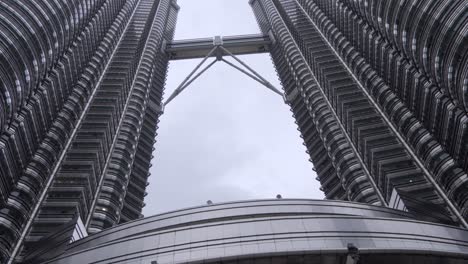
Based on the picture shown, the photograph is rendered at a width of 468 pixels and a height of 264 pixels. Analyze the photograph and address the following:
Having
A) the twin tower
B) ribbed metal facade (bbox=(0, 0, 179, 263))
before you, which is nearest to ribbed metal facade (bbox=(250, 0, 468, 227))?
the twin tower

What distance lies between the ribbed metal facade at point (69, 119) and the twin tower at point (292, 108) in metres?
0.22

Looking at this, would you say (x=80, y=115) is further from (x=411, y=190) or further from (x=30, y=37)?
(x=411, y=190)

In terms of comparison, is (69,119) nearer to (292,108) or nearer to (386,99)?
(386,99)

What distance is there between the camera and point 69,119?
75.2 metres

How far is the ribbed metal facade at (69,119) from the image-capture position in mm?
51562

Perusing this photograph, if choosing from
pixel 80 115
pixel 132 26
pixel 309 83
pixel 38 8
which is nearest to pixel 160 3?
pixel 132 26

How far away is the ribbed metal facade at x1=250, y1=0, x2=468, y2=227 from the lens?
50.8m

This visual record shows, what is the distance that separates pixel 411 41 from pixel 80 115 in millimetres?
51257

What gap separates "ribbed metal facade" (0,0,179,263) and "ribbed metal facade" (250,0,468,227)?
32125 millimetres

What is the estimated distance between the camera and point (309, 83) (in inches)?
3957

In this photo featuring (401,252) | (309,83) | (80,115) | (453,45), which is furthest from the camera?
(309,83)

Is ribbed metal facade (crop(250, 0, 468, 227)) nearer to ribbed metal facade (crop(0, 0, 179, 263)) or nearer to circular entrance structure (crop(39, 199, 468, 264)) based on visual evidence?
circular entrance structure (crop(39, 199, 468, 264))

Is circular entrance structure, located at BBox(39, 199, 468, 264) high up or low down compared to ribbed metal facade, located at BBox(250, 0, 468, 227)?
down

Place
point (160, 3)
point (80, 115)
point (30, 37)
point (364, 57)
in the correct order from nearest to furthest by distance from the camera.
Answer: point (30, 37) → point (80, 115) → point (364, 57) → point (160, 3)
